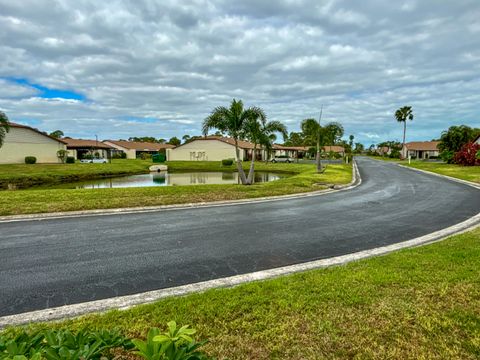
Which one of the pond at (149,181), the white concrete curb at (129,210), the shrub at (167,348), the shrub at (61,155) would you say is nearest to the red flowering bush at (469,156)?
the pond at (149,181)

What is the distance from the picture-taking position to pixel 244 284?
4875 mm

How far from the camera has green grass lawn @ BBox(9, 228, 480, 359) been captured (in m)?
3.15

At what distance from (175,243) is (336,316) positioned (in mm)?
4500

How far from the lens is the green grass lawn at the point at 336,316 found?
315cm

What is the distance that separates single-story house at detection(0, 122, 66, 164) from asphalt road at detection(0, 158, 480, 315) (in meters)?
42.9

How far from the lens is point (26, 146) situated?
45.9m

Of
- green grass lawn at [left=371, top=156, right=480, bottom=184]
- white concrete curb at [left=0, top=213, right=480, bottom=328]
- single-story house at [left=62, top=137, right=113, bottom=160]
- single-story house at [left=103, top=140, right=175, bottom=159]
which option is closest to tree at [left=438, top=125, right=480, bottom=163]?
green grass lawn at [left=371, top=156, right=480, bottom=184]

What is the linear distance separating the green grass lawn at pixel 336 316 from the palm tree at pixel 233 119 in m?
15.8

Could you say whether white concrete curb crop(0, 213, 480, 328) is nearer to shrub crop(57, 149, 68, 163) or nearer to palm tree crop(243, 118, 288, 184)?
palm tree crop(243, 118, 288, 184)

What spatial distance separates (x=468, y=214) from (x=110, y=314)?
12.4 metres

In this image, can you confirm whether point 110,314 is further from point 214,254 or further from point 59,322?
point 214,254

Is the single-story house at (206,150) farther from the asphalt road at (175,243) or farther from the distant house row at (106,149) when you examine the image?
the asphalt road at (175,243)

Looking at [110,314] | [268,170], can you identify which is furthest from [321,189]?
[268,170]

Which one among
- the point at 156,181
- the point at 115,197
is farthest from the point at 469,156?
the point at 115,197
